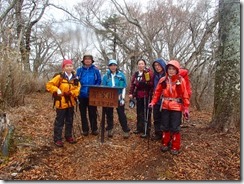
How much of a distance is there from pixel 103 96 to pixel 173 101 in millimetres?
1383

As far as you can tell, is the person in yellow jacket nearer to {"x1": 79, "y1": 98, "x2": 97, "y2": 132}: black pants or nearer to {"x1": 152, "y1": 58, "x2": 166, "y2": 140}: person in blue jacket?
{"x1": 79, "y1": 98, "x2": 97, "y2": 132}: black pants

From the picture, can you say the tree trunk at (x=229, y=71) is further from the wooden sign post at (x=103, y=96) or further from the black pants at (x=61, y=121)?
the black pants at (x=61, y=121)

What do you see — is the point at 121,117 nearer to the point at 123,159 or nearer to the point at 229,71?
the point at 123,159

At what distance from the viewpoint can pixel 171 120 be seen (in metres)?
4.93

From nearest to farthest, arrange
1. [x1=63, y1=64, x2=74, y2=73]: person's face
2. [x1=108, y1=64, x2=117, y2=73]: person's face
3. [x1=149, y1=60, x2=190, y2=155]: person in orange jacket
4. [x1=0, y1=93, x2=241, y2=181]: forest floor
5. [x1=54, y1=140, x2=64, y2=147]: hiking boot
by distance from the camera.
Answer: [x1=0, y1=93, x2=241, y2=181]: forest floor, [x1=149, y1=60, x2=190, y2=155]: person in orange jacket, [x1=63, y1=64, x2=74, y2=73]: person's face, [x1=54, y1=140, x2=64, y2=147]: hiking boot, [x1=108, y1=64, x2=117, y2=73]: person's face

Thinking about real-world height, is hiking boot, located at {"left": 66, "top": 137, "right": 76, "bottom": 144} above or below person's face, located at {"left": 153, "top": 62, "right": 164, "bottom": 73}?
below

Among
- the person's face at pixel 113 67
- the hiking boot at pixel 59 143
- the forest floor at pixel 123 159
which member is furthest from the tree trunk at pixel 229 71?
the hiking boot at pixel 59 143

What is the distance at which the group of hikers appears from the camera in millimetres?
4871

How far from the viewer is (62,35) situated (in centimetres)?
2520

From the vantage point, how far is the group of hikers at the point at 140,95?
16.0 feet

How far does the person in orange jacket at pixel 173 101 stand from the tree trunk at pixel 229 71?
1.05 metres

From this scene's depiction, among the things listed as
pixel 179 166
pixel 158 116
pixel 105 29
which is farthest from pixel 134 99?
pixel 105 29

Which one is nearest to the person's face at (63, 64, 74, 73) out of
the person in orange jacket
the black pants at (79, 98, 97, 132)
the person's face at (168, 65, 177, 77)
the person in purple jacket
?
the black pants at (79, 98, 97, 132)

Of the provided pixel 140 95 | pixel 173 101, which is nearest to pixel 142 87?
pixel 140 95
